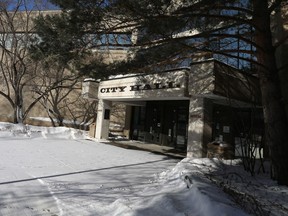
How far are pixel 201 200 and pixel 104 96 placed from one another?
51.5 feet

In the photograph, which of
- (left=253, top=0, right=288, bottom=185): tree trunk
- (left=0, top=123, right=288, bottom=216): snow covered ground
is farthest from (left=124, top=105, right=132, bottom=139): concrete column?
(left=253, top=0, right=288, bottom=185): tree trunk

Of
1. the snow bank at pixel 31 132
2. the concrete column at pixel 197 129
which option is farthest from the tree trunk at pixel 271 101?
the snow bank at pixel 31 132

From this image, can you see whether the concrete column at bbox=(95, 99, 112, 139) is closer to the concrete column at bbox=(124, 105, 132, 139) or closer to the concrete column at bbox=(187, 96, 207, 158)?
the concrete column at bbox=(124, 105, 132, 139)

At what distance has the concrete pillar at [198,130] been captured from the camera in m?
12.0

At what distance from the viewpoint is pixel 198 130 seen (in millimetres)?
12164

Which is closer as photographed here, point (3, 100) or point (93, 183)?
point (93, 183)

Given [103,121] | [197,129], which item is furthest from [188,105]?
[103,121]

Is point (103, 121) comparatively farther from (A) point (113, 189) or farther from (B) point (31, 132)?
(A) point (113, 189)

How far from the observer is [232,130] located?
1528 cm

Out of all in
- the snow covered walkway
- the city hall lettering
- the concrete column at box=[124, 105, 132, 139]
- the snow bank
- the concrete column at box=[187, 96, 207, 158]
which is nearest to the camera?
the snow covered walkway

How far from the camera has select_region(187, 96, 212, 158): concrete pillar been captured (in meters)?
12.0

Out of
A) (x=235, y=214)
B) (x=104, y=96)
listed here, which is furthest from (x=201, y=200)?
(x=104, y=96)

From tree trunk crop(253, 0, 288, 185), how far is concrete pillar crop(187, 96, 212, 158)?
4.25 metres

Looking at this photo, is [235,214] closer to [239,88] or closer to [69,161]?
[69,161]
